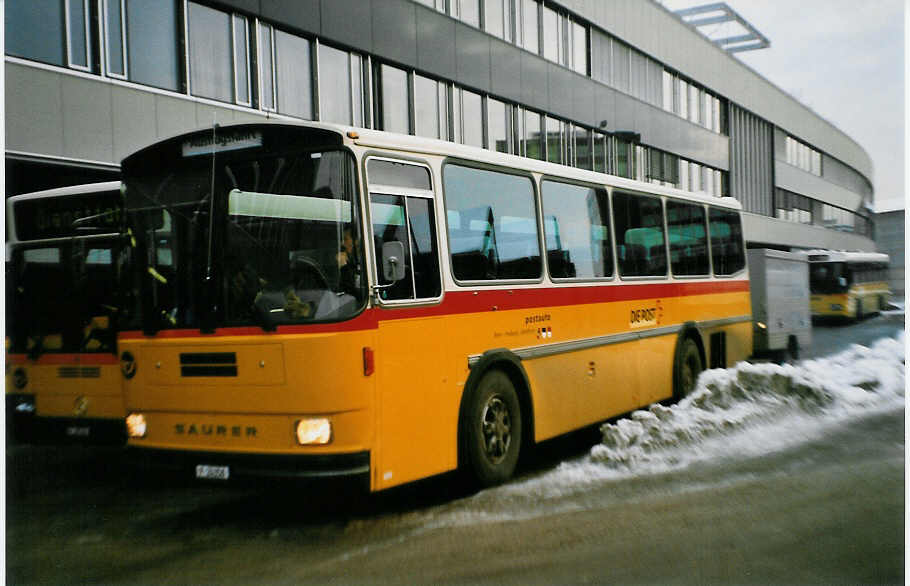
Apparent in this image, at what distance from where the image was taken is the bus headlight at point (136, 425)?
6.98 m

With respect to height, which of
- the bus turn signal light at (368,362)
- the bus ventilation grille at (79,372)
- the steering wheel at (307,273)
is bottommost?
the bus ventilation grille at (79,372)

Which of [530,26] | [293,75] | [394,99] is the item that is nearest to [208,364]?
[293,75]

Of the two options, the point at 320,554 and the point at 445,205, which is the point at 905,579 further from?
the point at 445,205

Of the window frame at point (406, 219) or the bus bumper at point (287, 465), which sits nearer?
the bus bumper at point (287, 465)

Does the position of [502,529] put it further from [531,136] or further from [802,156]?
[802,156]

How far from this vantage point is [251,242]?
6520 mm

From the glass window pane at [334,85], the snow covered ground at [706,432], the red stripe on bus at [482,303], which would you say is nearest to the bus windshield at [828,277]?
the snow covered ground at [706,432]

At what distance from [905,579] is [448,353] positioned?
11.5 feet

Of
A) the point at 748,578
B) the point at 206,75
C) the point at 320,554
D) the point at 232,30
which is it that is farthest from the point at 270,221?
the point at 232,30

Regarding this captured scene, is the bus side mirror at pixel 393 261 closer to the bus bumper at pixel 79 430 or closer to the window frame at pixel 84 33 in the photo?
the bus bumper at pixel 79 430

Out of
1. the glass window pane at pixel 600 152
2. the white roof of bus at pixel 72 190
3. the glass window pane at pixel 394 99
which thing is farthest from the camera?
the glass window pane at pixel 600 152

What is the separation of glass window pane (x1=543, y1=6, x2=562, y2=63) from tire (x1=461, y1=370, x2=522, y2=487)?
20.9m

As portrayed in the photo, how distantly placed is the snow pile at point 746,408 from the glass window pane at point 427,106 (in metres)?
11.3

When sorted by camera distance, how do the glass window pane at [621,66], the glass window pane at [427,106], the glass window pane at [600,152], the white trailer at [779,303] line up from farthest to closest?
the glass window pane at [621,66] < the glass window pane at [600,152] < the glass window pane at [427,106] < the white trailer at [779,303]
